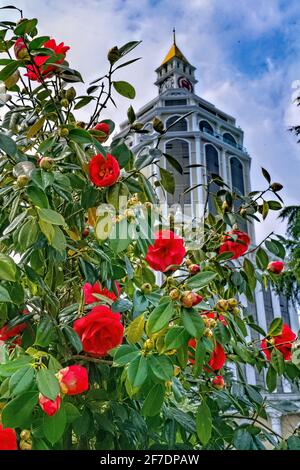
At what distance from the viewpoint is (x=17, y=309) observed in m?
0.67

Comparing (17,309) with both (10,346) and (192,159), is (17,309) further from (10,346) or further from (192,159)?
(192,159)

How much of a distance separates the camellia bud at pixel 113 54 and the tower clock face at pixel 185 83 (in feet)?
54.9

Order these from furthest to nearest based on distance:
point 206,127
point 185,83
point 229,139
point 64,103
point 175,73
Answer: point 175,73, point 185,83, point 229,139, point 206,127, point 64,103

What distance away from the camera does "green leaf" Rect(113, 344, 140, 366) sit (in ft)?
1.73

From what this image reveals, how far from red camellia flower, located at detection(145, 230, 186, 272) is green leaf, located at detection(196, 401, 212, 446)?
0.67 feet

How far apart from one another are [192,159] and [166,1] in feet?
39.1

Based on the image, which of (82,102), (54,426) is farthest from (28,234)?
(82,102)

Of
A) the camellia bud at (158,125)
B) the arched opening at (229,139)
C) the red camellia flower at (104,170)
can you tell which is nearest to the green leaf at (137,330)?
the red camellia flower at (104,170)

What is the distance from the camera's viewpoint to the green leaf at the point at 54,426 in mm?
486

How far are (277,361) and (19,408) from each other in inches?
15.3

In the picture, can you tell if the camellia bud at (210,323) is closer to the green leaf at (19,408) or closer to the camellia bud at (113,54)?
the green leaf at (19,408)

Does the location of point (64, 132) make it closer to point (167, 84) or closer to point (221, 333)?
point (221, 333)

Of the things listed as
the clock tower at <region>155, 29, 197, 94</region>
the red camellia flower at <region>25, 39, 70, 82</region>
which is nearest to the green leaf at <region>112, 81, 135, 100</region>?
the red camellia flower at <region>25, 39, 70, 82</region>

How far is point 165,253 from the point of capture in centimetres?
65
